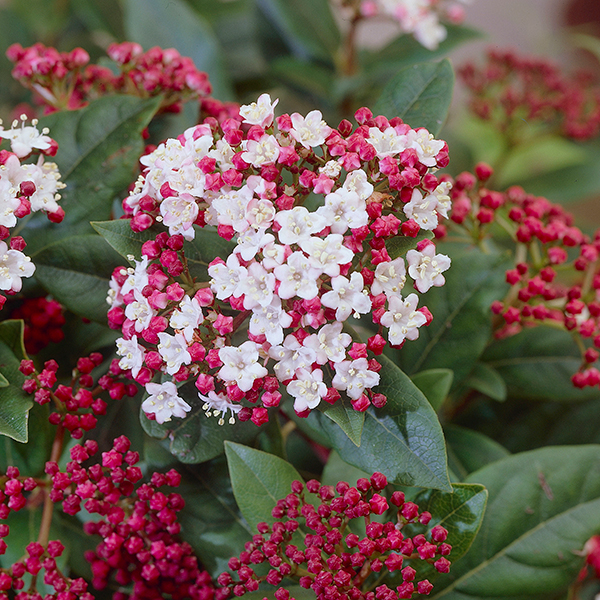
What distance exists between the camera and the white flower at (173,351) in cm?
57

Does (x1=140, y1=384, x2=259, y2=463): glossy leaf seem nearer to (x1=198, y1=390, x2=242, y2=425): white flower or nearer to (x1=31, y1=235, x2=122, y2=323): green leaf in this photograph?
(x1=198, y1=390, x2=242, y2=425): white flower

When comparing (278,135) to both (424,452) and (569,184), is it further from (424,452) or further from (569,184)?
(569,184)

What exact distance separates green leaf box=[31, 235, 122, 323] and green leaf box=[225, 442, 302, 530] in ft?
0.77

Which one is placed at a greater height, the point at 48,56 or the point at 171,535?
the point at 48,56

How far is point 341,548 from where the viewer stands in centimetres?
65

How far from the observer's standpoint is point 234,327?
613 millimetres

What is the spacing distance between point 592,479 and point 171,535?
0.52 m

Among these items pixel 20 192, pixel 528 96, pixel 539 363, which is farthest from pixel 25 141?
pixel 528 96

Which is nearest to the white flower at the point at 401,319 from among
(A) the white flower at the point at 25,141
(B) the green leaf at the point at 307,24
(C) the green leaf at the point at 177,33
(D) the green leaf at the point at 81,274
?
(D) the green leaf at the point at 81,274

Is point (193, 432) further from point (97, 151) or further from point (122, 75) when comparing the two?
point (122, 75)

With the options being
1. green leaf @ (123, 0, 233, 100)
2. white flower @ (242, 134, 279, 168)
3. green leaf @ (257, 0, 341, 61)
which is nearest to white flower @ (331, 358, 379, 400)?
white flower @ (242, 134, 279, 168)

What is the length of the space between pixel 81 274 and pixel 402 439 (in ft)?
1.38

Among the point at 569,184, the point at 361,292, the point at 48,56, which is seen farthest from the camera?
the point at 569,184

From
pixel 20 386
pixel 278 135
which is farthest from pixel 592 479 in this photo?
pixel 20 386
